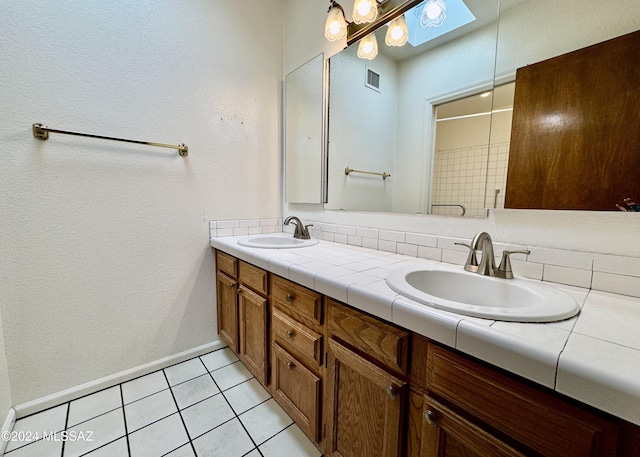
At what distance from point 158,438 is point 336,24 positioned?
223 cm

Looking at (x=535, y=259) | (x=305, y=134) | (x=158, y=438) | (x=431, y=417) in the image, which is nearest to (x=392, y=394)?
(x=431, y=417)

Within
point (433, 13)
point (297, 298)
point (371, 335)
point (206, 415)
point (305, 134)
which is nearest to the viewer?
point (371, 335)

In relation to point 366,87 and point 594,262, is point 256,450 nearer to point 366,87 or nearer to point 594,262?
point 594,262

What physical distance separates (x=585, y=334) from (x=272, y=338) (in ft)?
3.61

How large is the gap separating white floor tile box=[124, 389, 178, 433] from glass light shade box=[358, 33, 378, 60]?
6.93 feet

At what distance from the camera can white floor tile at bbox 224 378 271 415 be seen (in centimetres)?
132

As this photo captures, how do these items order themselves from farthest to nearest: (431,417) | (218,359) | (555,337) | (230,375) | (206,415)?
1. (218,359)
2. (230,375)
3. (206,415)
4. (431,417)
5. (555,337)

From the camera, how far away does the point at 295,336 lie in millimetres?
1081

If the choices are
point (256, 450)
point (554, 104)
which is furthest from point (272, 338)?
point (554, 104)

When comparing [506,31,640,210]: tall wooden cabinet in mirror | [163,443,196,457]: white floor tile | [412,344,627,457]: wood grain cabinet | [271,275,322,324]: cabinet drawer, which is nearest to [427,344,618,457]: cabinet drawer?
[412,344,627,457]: wood grain cabinet

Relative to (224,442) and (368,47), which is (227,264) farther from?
(368,47)

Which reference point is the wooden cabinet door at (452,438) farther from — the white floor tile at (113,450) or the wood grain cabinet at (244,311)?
the white floor tile at (113,450)

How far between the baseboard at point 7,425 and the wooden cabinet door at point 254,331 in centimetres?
97

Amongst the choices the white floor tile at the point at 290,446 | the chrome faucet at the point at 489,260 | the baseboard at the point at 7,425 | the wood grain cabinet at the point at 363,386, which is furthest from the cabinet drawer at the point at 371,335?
the baseboard at the point at 7,425
